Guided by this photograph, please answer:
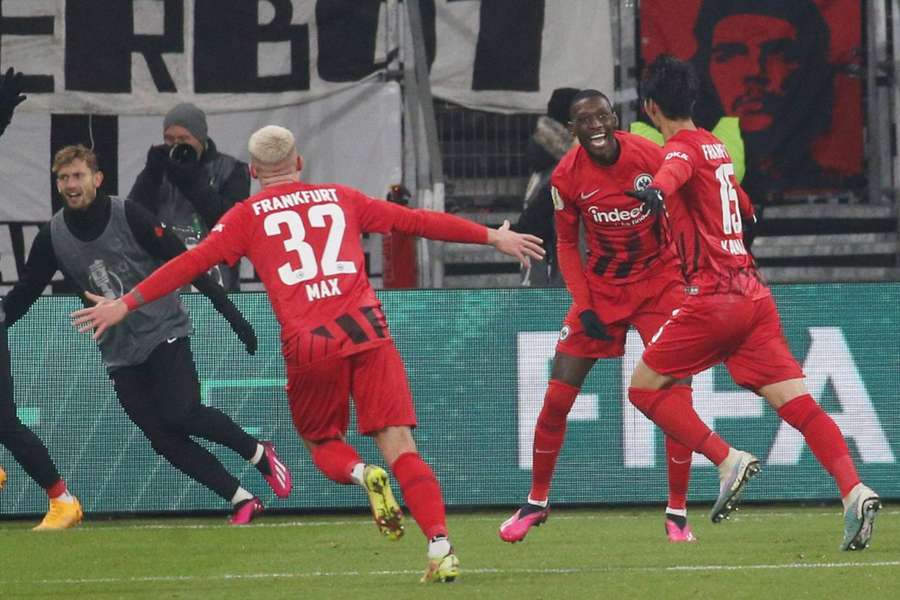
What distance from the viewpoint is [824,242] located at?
1600 cm

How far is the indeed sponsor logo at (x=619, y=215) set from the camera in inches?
391

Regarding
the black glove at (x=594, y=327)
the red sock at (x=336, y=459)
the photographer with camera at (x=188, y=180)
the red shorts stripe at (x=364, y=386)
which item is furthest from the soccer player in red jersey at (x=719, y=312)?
the photographer with camera at (x=188, y=180)

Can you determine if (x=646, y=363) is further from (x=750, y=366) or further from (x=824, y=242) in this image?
(x=824, y=242)

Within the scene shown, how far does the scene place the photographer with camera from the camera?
12305 millimetres

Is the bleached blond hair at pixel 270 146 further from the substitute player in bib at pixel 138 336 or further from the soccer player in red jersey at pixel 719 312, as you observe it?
the substitute player in bib at pixel 138 336

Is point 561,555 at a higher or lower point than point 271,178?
lower

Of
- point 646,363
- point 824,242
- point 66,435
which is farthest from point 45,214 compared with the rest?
point 646,363

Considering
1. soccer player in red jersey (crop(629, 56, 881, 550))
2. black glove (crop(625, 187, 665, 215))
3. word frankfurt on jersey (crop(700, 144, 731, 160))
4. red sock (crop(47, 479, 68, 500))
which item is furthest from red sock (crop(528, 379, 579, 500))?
red sock (crop(47, 479, 68, 500))

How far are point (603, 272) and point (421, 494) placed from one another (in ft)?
7.32

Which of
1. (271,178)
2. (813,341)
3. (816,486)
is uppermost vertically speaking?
(271,178)

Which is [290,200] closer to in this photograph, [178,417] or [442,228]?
[442,228]

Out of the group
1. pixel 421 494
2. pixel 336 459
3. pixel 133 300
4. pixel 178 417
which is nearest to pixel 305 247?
pixel 133 300

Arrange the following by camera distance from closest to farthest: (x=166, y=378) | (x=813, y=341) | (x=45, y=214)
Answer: (x=166, y=378) → (x=813, y=341) → (x=45, y=214)

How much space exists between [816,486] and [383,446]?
443cm
